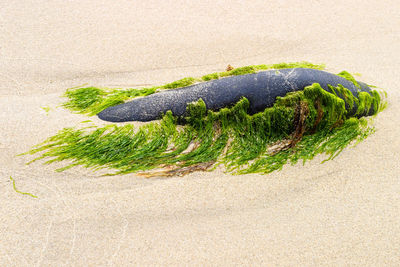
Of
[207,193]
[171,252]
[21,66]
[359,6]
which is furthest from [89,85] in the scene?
[359,6]

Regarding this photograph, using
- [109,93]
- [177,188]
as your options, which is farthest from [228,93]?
[109,93]

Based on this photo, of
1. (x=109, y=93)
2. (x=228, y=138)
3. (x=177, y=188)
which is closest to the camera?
(x=177, y=188)

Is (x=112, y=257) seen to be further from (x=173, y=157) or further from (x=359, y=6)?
(x=359, y=6)

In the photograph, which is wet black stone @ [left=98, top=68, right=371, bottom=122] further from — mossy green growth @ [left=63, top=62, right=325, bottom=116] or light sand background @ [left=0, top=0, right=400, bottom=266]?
light sand background @ [left=0, top=0, right=400, bottom=266]

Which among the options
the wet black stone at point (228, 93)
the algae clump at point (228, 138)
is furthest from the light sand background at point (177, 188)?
the wet black stone at point (228, 93)

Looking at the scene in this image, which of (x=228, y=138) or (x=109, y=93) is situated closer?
(x=228, y=138)

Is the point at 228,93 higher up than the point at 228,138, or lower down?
higher up

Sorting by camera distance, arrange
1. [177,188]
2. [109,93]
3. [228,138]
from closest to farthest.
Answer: [177,188] → [228,138] → [109,93]

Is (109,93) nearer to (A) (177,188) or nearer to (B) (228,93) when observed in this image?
(B) (228,93)
